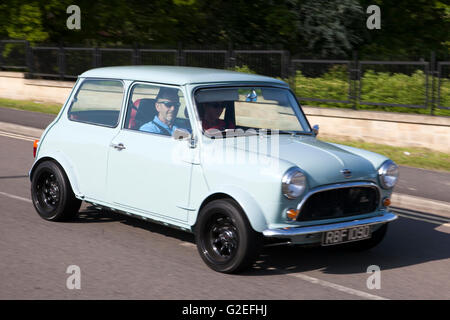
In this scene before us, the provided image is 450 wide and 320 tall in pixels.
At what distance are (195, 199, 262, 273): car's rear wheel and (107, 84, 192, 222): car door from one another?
1.07 feet

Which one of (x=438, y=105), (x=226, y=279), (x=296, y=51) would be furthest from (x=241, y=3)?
(x=226, y=279)

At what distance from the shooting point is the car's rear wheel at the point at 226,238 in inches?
234

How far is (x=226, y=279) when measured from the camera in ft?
19.7

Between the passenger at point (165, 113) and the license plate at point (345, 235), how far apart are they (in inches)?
71.6

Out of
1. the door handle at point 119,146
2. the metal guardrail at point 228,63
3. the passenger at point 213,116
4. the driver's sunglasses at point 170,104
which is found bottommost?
the door handle at point 119,146

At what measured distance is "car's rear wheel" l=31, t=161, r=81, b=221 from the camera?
7.69m

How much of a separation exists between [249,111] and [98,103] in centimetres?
175

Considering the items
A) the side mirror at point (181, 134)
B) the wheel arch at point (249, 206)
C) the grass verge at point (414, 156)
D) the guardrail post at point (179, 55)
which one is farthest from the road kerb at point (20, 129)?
the wheel arch at point (249, 206)

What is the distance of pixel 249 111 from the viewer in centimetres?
716
